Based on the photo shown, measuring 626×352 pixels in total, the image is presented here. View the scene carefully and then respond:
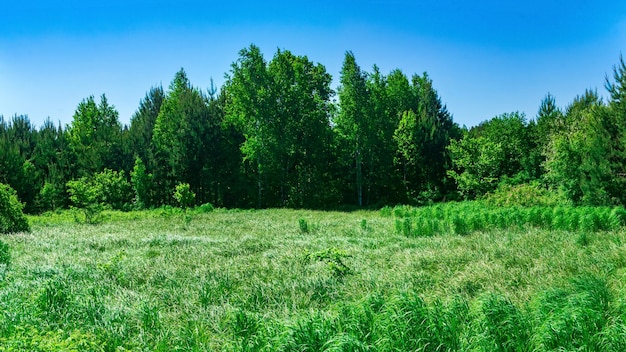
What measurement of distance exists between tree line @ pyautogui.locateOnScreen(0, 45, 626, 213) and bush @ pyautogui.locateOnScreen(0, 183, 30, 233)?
11199mm

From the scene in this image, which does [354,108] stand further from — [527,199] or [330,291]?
[330,291]

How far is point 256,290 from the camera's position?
253 inches

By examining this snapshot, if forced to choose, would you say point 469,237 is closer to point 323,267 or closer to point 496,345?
point 323,267

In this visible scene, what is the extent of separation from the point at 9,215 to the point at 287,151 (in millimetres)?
17399

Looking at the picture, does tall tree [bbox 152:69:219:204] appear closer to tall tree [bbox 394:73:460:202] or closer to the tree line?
the tree line

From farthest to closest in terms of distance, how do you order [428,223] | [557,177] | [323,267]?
[557,177], [428,223], [323,267]

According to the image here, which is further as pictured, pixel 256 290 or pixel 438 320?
pixel 256 290

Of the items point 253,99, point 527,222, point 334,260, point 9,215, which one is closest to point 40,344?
point 334,260

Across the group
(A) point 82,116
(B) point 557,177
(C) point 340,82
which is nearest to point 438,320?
(B) point 557,177

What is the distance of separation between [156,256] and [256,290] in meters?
4.37

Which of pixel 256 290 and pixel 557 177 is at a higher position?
pixel 557 177

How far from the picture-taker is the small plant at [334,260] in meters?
7.59

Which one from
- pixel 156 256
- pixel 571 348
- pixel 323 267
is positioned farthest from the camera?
pixel 156 256

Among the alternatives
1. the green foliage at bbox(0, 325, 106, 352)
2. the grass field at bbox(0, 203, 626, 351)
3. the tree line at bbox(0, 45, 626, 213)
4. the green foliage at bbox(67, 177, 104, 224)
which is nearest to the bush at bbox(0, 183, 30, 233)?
the green foliage at bbox(67, 177, 104, 224)
